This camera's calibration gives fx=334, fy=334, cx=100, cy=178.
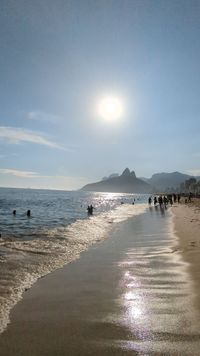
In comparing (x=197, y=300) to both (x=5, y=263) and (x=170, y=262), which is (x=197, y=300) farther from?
(x=5, y=263)

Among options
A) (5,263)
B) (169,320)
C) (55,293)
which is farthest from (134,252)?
(169,320)

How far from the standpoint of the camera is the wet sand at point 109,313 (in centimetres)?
609

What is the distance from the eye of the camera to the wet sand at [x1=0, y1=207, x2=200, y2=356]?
6094 millimetres

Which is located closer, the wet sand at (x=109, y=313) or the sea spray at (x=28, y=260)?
the wet sand at (x=109, y=313)

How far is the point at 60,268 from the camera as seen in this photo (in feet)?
43.7

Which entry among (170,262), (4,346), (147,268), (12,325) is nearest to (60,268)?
(147,268)

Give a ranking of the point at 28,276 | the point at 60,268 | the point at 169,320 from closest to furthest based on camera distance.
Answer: the point at 169,320, the point at 28,276, the point at 60,268

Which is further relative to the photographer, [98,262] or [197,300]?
[98,262]

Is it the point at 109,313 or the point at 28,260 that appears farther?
the point at 28,260

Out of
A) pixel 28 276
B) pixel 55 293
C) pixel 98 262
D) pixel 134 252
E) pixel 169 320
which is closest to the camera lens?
pixel 169 320

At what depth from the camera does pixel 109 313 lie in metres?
7.80

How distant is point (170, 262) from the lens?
13.4m

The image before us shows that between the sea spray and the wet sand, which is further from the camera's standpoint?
the sea spray

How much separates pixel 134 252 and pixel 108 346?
10317mm
